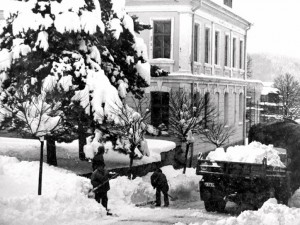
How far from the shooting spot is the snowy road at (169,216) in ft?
39.6

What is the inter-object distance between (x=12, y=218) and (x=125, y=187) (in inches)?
230

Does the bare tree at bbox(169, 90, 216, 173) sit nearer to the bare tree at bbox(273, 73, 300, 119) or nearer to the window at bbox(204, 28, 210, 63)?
the window at bbox(204, 28, 210, 63)

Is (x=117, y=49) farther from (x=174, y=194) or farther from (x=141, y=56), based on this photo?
(x=174, y=194)

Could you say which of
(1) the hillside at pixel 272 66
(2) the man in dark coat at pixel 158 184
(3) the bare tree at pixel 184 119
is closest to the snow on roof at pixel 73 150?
(3) the bare tree at pixel 184 119

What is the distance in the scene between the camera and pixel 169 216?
13.0 meters

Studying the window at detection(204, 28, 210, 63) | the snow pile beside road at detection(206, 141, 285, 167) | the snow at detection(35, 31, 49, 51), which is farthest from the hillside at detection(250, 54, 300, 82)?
the snow pile beside road at detection(206, 141, 285, 167)

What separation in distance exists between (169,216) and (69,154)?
8.71m

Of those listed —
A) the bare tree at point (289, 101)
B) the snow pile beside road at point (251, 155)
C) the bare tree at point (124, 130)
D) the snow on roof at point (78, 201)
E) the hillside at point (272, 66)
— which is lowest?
the snow on roof at point (78, 201)

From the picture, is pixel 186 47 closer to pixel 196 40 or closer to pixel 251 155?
pixel 196 40

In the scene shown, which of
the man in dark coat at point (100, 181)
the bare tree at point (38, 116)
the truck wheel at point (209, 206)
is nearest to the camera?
the bare tree at point (38, 116)

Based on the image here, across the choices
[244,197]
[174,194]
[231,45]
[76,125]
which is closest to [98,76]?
[76,125]

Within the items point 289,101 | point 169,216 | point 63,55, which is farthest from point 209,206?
point 289,101

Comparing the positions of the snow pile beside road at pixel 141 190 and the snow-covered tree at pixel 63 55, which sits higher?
the snow-covered tree at pixel 63 55

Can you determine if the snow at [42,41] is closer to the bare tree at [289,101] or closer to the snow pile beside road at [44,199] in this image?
the snow pile beside road at [44,199]
